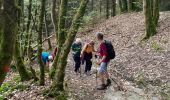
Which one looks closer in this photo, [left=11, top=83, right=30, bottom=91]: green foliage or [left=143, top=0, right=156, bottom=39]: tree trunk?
[left=11, top=83, right=30, bottom=91]: green foliage

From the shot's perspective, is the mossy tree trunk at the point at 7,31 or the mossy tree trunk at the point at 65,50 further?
the mossy tree trunk at the point at 65,50

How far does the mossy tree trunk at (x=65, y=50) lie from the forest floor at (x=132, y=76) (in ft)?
1.57

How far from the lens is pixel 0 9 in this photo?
5.26 m

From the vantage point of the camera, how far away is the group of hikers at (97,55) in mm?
11523

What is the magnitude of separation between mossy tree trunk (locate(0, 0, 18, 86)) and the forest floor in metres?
5.61

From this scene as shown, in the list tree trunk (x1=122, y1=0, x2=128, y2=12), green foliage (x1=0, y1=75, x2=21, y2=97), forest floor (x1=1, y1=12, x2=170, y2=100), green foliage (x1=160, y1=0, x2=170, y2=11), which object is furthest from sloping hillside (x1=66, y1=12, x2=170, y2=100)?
tree trunk (x1=122, y1=0, x2=128, y2=12)

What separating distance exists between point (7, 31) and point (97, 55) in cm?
893

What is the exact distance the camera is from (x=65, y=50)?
1063 cm

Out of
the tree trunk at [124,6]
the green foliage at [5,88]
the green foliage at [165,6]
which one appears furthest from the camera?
the tree trunk at [124,6]

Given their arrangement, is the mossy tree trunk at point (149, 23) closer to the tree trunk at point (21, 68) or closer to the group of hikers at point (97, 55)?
the group of hikers at point (97, 55)

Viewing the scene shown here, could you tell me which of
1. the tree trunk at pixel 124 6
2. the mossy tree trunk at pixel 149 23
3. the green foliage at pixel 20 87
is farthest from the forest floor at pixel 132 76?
the tree trunk at pixel 124 6

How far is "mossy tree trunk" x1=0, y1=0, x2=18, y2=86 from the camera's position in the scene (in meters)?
5.18

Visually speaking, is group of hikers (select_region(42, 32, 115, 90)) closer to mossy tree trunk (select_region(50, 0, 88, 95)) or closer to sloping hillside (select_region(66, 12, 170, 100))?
sloping hillside (select_region(66, 12, 170, 100))

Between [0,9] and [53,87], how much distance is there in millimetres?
6145
